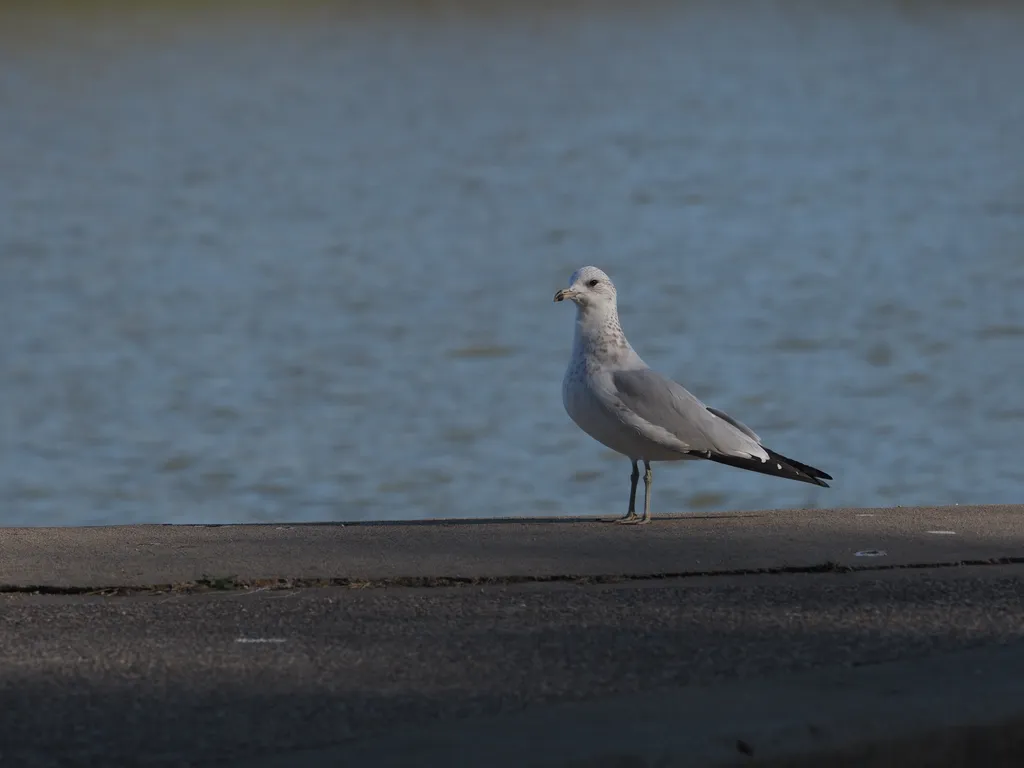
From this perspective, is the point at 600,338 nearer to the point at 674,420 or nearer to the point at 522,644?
the point at 674,420

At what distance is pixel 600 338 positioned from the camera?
697 centimetres

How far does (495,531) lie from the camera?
6.21 meters

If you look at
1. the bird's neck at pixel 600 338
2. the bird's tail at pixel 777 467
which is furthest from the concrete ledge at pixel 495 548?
the bird's neck at pixel 600 338

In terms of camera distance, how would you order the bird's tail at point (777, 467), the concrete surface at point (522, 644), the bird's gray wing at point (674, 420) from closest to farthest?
the concrete surface at point (522, 644), the bird's gray wing at point (674, 420), the bird's tail at point (777, 467)

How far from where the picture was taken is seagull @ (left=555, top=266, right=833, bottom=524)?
21.6ft

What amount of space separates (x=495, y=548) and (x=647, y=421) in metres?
1.01

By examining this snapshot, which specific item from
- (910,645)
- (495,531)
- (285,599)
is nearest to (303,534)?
(495,531)

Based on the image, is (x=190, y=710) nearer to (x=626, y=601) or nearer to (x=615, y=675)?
(x=615, y=675)

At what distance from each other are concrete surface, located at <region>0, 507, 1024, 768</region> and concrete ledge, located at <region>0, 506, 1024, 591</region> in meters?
0.02

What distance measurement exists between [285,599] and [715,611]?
1.28m

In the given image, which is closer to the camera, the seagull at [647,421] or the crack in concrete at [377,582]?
the crack in concrete at [377,582]

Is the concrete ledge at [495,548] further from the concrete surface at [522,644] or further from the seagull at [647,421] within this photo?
the seagull at [647,421]

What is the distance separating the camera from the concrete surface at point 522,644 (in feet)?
12.4

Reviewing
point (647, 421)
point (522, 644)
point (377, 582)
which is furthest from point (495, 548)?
point (522, 644)
